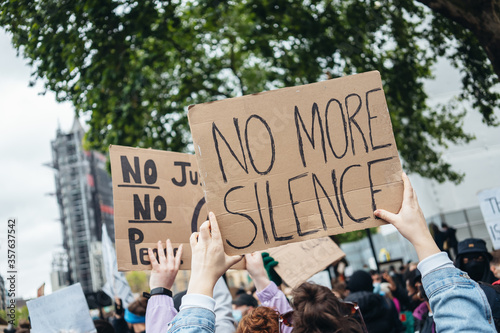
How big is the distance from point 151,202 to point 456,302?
6.79 feet

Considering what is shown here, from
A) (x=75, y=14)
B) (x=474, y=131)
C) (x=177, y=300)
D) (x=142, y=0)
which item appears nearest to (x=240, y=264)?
(x=177, y=300)

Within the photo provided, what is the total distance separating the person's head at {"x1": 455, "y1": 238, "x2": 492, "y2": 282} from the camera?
4.71m

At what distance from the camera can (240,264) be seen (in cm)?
328

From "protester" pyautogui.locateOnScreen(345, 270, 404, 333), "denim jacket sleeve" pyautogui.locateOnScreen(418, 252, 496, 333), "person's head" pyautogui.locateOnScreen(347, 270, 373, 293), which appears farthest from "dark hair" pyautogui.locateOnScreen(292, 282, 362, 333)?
"person's head" pyautogui.locateOnScreen(347, 270, 373, 293)

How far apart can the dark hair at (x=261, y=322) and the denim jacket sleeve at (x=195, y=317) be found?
119 cm

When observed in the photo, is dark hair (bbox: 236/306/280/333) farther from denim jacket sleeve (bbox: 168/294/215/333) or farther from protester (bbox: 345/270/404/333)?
protester (bbox: 345/270/404/333)

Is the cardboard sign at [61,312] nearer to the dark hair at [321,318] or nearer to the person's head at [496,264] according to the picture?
the dark hair at [321,318]

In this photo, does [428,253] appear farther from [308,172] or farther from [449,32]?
[449,32]

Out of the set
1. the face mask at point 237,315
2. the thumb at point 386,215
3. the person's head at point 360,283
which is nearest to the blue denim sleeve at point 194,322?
the thumb at point 386,215

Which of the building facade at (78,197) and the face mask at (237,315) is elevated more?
the building facade at (78,197)

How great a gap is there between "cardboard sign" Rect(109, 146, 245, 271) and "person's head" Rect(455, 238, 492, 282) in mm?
2486

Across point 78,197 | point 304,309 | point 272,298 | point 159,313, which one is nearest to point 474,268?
point 272,298

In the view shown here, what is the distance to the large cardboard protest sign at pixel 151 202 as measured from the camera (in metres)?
2.96

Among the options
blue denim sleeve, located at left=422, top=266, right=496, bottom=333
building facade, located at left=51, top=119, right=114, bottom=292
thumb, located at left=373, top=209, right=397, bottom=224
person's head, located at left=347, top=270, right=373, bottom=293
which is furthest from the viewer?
building facade, located at left=51, top=119, right=114, bottom=292
